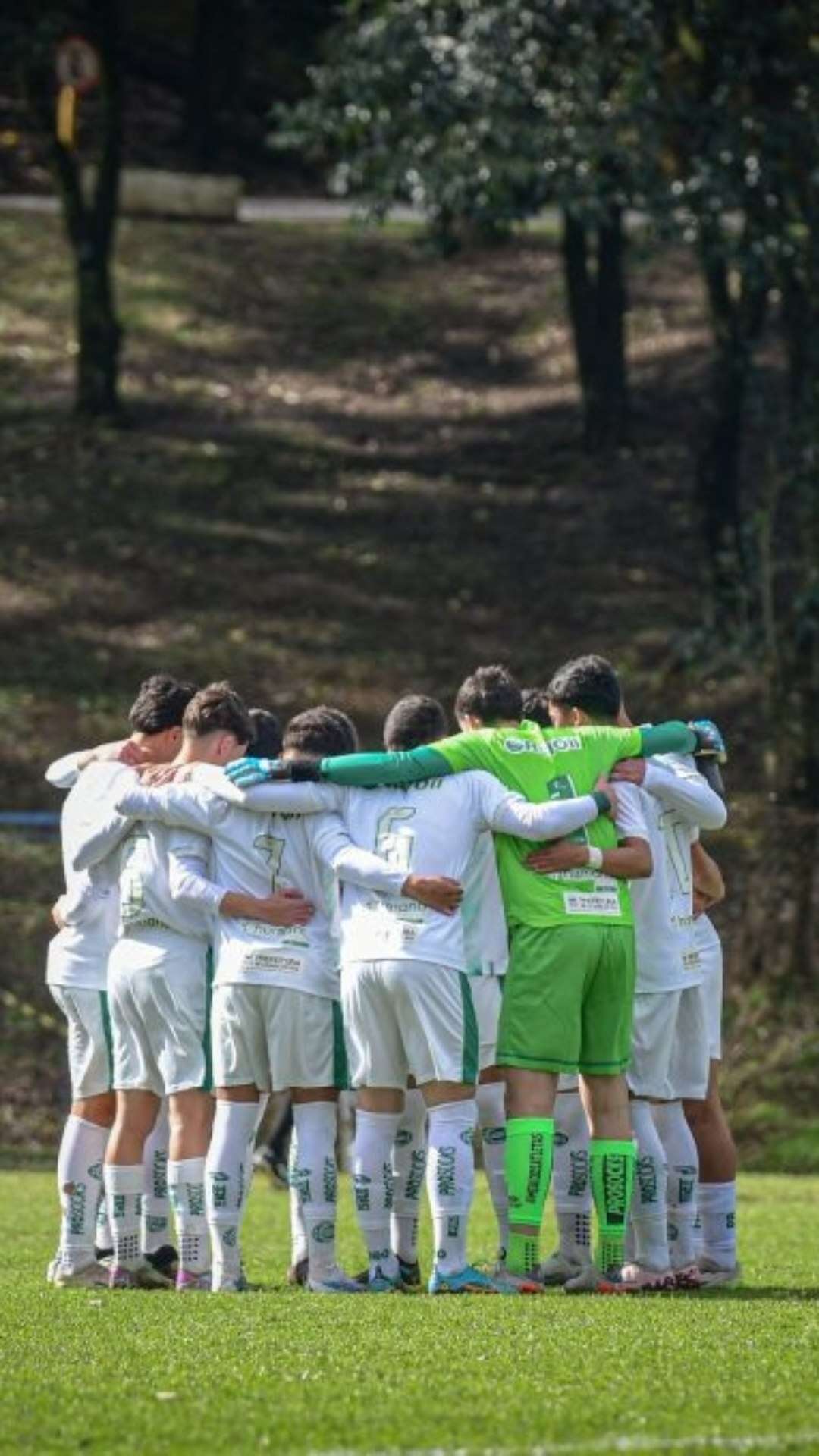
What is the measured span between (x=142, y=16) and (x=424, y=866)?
4494 centimetres

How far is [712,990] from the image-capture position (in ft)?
41.8

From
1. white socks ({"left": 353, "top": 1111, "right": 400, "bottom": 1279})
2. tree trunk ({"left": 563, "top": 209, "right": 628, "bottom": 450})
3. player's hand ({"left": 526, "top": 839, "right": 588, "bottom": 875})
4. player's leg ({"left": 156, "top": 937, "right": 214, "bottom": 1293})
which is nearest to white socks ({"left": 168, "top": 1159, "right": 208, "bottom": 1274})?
player's leg ({"left": 156, "top": 937, "right": 214, "bottom": 1293})

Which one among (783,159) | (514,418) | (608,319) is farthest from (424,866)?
(514,418)

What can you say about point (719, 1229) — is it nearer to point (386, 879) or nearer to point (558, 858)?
point (558, 858)

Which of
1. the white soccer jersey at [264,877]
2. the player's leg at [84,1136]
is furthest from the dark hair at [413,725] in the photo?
the player's leg at [84,1136]

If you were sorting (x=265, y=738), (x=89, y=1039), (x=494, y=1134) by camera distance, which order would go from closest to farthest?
(x=89, y=1039) → (x=494, y=1134) → (x=265, y=738)

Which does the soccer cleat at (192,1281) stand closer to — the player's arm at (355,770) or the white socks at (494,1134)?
the white socks at (494,1134)

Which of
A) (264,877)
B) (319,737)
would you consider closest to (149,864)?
(264,877)

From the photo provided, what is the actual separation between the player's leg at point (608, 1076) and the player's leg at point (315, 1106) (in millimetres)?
928

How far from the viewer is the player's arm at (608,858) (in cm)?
1158

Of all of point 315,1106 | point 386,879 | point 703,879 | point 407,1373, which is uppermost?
point 386,879

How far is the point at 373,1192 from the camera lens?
11758mm

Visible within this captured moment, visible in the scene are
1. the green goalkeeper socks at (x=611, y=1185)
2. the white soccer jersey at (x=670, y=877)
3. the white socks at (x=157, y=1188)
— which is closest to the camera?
the green goalkeeper socks at (x=611, y=1185)

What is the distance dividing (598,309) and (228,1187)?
2514 centimetres
